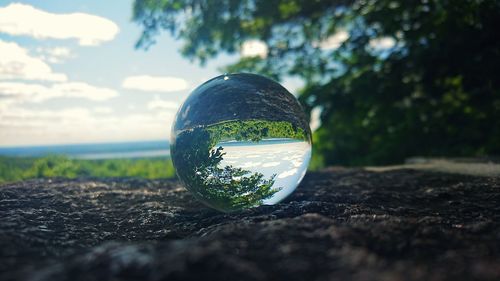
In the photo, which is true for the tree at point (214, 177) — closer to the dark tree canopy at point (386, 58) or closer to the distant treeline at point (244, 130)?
the distant treeline at point (244, 130)

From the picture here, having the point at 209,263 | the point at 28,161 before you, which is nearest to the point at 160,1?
the point at 28,161

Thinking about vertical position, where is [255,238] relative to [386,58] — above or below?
below

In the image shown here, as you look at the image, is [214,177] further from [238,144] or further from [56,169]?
[56,169]

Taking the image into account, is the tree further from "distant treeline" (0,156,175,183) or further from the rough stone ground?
"distant treeline" (0,156,175,183)

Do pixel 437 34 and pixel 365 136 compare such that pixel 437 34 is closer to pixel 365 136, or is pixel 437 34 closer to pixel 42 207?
pixel 365 136

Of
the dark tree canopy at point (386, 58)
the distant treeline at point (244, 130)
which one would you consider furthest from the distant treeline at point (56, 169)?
the distant treeline at point (244, 130)

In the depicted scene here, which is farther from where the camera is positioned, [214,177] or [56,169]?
[56,169]

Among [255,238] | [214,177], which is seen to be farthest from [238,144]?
[255,238]

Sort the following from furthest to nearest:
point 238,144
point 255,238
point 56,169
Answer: point 56,169 < point 238,144 < point 255,238
